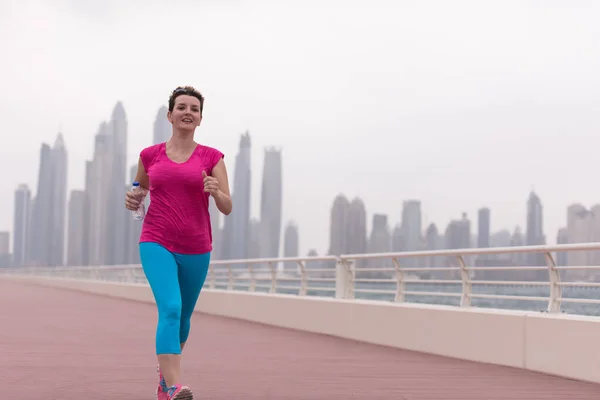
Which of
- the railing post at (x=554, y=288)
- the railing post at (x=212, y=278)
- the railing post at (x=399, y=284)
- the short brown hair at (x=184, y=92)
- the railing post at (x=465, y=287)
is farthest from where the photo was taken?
the railing post at (x=212, y=278)

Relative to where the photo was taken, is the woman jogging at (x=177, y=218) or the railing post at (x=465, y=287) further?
the railing post at (x=465, y=287)

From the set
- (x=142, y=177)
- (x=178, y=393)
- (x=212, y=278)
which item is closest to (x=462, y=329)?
(x=142, y=177)

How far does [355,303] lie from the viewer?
13.9 m

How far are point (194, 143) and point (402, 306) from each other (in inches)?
273

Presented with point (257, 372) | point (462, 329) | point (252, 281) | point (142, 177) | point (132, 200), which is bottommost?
point (257, 372)

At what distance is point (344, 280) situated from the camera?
1527 cm

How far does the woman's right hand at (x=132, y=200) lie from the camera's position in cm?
587

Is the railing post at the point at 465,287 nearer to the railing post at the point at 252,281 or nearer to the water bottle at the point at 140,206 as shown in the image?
the water bottle at the point at 140,206

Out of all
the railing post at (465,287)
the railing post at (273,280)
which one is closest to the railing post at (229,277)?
the railing post at (273,280)

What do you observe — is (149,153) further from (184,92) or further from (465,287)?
(465,287)

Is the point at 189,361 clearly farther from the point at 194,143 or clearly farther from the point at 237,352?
the point at 194,143

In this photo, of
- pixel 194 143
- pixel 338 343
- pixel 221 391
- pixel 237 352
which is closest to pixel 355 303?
→ pixel 338 343

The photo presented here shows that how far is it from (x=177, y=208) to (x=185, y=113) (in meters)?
0.64

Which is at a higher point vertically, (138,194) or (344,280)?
(138,194)
